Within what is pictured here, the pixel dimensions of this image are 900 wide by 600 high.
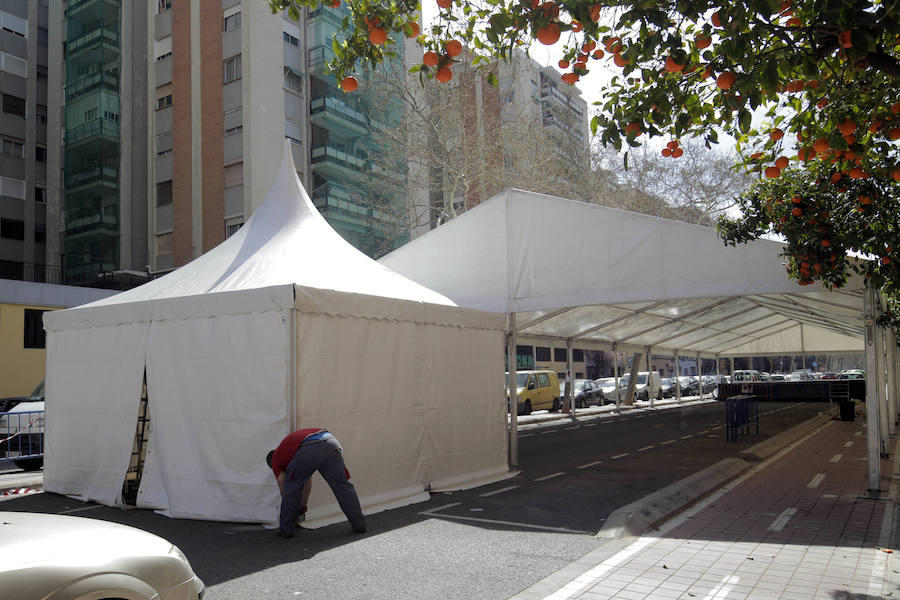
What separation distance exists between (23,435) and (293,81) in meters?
24.3

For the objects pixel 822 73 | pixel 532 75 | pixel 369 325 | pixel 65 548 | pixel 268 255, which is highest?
pixel 532 75

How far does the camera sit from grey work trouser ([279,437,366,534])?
287 inches

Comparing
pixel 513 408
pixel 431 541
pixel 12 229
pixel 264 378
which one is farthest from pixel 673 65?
pixel 12 229

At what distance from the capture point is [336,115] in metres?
35.2

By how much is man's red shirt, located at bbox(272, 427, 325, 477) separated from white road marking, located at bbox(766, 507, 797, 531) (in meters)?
5.26

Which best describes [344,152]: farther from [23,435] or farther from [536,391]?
[23,435]

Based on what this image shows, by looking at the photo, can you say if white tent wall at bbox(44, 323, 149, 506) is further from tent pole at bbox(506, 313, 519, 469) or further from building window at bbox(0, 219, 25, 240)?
building window at bbox(0, 219, 25, 240)

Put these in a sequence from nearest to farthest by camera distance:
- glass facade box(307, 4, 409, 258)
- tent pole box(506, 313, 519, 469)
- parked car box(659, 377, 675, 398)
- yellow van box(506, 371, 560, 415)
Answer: tent pole box(506, 313, 519, 469)
yellow van box(506, 371, 560, 415)
glass facade box(307, 4, 409, 258)
parked car box(659, 377, 675, 398)

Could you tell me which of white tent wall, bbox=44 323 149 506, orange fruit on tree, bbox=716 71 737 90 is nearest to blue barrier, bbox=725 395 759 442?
white tent wall, bbox=44 323 149 506

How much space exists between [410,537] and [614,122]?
4.75 metres

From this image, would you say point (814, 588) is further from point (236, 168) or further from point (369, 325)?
point (236, 168)

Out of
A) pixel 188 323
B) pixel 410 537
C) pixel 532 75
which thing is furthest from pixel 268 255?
pixel 532 75

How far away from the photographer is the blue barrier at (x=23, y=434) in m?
13.6

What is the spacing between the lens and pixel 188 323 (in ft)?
29.0
